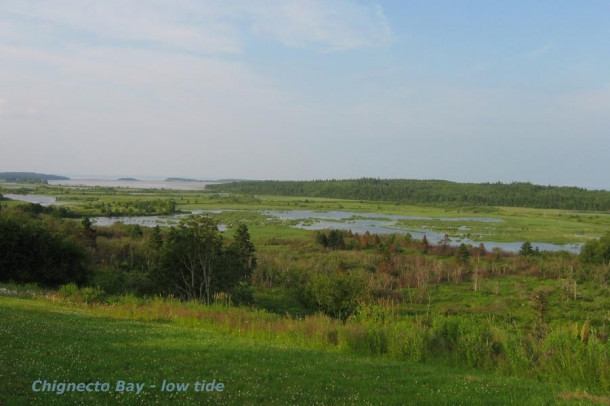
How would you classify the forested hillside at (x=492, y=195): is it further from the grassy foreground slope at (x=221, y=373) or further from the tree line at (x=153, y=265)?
the grassy foreground slope at (x=221, y=373)

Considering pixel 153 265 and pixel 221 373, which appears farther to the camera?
pixel 153 265

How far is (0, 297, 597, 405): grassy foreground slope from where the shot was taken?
20.4ft

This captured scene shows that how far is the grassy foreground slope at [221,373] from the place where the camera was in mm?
6203

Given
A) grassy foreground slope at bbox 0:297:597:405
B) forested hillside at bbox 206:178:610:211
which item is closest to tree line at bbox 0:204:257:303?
grassy foreground slope at bbox 0:297:597:405

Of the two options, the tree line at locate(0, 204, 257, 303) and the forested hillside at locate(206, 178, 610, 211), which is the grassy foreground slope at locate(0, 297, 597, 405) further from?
the forested hillside at locate(206, 178, 610, 211)

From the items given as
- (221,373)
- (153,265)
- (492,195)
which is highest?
(492,195)

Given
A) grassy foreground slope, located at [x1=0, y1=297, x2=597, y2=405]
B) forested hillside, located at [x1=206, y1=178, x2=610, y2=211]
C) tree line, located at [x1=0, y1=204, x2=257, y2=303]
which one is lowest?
tree line, located at [x1=0, y1=204, x2=257, y2=303]

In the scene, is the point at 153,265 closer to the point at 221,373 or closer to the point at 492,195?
the point at 221,373

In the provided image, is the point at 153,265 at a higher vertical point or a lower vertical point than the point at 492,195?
lower

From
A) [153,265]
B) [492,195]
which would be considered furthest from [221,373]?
[492,195]

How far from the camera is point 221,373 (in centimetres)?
721

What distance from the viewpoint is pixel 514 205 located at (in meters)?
150

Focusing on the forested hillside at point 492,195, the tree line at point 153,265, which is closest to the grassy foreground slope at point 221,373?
the tree line at point 153,265

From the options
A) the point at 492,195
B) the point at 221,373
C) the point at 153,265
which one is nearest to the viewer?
the point at 221,373
